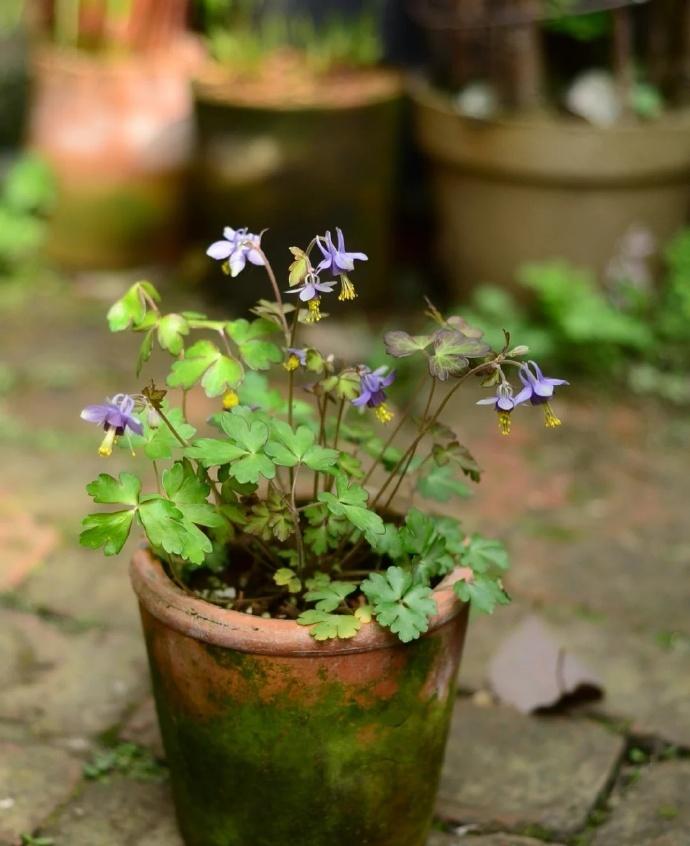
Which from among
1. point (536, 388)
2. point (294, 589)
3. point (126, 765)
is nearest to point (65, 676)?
point (126, 765)

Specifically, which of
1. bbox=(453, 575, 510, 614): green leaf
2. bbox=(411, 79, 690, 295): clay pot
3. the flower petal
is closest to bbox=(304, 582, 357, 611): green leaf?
bbox=(453, 575, 510, 614): green leaf

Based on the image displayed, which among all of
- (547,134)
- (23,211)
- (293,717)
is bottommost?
(23,211)

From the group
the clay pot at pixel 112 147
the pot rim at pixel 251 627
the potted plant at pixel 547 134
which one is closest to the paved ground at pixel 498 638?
the pot rim at pixel 251 627

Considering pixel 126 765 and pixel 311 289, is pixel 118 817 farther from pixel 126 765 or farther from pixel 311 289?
pixel 311 289

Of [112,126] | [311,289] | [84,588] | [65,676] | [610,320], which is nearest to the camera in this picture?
[311,289]

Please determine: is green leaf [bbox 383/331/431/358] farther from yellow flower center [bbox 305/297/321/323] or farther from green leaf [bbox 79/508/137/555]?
green leaf [bbox 79/508/137/555]

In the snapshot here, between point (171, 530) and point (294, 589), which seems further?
point (294, 589)

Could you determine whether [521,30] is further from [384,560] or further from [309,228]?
[384,560]
